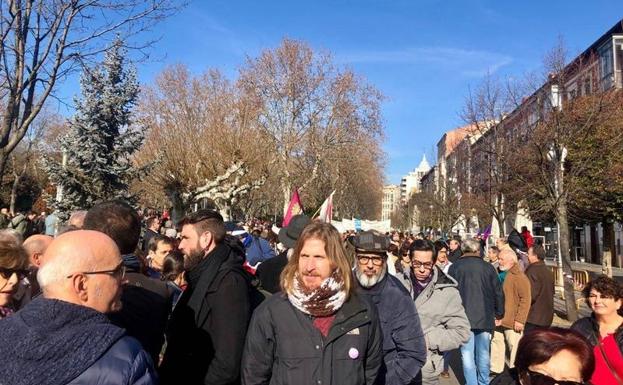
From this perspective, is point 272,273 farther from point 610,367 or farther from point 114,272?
point 114,272

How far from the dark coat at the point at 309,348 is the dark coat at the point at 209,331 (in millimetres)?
119

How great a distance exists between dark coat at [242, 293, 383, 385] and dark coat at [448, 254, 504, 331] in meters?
4.30

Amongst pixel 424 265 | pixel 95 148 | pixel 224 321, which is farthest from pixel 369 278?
pixel 95 148

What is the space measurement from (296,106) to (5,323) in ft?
122

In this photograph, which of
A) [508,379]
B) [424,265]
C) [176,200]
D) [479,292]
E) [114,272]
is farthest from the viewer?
[176,200]

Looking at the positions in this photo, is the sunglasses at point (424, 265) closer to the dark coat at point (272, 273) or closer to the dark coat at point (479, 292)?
Answer: the dark coat at point (272, 273)

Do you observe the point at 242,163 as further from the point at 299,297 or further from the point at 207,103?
the point at 299,297

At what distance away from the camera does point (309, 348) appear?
2.85m

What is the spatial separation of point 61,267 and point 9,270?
5.08 ft

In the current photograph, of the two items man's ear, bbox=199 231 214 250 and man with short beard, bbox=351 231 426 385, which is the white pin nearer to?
man with short beard, bbox=351 231 426 385

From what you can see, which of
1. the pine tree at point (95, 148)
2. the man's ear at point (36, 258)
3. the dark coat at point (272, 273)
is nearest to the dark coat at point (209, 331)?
the man's ear at point (36, 258)

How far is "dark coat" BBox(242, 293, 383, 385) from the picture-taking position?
2836mm

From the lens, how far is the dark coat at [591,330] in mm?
3654

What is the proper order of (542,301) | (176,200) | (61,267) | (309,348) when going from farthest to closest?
1. (176,200)
2. (542,301)
3. (309,348)
4. (61,267)
